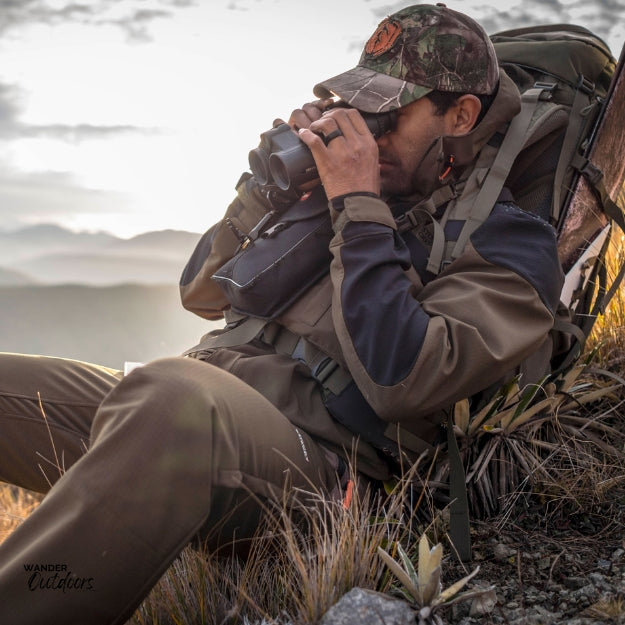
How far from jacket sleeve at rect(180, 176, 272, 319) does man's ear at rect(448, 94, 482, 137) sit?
789 millimetres

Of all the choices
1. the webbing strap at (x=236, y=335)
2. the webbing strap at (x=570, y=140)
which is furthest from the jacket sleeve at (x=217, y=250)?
the webbing strap at (x=570, y=140)

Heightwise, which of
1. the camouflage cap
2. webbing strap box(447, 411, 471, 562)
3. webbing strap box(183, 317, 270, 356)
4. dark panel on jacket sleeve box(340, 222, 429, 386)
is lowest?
webbing strap box(447, 411, 471, 562)

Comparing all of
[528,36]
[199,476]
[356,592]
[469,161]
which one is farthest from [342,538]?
[528,36]

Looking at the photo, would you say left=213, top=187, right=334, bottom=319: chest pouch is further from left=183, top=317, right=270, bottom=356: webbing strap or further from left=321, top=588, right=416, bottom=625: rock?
left=321, top=588, right=416, bottom=625: rock

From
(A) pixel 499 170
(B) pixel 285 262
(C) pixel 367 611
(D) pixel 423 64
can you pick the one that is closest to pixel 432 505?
(C) pixel 367 611

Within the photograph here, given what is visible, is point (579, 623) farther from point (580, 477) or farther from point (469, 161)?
point (469, 161)

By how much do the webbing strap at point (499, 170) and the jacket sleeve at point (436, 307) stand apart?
0.04 m

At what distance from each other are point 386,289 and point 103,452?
3.28 feet

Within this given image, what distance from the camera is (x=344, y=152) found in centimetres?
280

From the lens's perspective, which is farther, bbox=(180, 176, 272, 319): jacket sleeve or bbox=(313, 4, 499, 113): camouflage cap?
bbox=(180, 176, 272, 319): jacket sleeve

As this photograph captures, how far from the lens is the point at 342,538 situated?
2.21 m

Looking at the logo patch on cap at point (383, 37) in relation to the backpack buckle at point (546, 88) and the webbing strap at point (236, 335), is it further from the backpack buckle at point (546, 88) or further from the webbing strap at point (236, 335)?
the webbing strap at point (236, 335)

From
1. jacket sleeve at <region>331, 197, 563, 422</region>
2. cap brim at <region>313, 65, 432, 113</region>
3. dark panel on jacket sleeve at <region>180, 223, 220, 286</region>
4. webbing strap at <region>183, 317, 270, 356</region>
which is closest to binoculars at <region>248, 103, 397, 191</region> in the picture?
cap brim at <region>313, 65, 432, 113</region>

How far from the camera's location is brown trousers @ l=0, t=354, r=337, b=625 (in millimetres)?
1979
